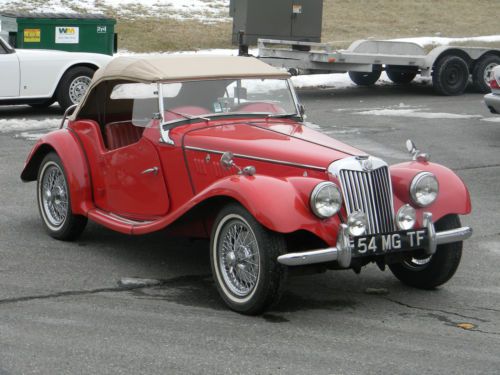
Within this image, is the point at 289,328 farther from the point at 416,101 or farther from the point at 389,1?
the point at 389,1

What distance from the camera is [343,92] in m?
19.3

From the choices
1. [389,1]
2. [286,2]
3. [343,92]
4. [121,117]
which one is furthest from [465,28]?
[121,117]

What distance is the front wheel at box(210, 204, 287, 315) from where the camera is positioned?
20.7 ft

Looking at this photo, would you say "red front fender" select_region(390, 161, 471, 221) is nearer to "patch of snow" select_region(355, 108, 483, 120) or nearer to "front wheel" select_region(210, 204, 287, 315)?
"front wheel" select_region(210, 204, 287, 315)

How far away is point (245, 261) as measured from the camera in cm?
657

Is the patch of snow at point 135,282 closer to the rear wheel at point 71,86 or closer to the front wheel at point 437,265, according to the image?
the front wheel at point 437,265

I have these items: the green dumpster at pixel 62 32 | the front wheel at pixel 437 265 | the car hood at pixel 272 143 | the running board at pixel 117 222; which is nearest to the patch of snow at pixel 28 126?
the green dumpster at pixel 62 32

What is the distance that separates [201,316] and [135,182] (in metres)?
1.70

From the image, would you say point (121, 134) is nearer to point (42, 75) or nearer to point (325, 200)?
point (325, 200)

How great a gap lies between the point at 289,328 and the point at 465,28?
24806mm

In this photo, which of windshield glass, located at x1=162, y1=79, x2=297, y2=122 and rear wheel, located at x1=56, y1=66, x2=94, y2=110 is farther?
rear wheel, located at x1=56, y1=66, x2=94, y2=110

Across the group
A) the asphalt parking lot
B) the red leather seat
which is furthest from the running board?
the red leather seat

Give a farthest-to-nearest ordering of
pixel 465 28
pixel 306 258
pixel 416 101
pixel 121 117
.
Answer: pixel 465 28 → pixel 416 101 → pixel 121 117 → pixel 306 258

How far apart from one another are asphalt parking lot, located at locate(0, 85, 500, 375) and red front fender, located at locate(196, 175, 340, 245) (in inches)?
23.8
